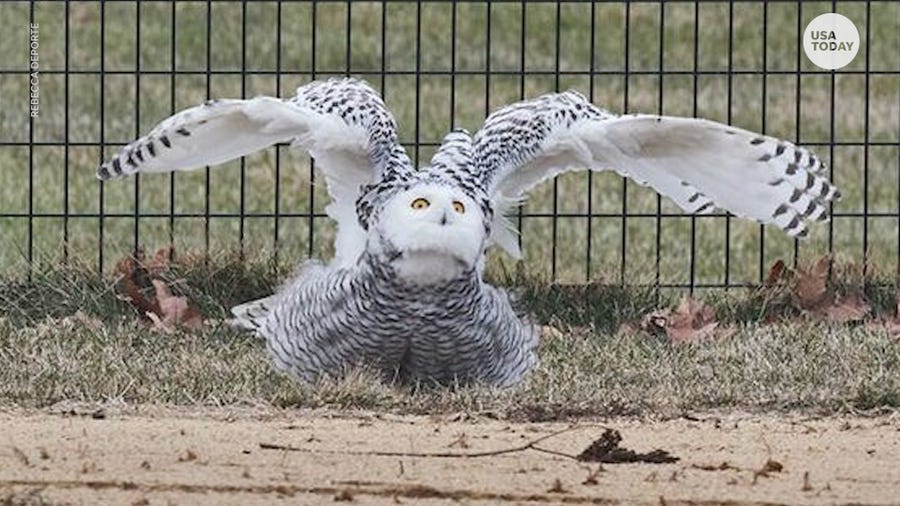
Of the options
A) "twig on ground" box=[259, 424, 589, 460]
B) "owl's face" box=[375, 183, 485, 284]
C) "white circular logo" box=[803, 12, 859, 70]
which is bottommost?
"twig on ground" box=[259, 424, 589, 460]

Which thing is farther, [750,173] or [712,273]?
[712,273]

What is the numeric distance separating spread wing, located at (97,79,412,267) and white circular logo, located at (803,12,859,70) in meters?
3.30

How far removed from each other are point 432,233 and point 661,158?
1232mm

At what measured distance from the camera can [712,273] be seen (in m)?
12.4

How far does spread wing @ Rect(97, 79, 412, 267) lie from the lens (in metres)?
8.45

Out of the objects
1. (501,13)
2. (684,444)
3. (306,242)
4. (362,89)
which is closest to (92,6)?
(501,13)

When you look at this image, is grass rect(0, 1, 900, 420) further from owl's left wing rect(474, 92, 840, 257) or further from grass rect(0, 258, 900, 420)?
owl's left wing rect(474, 92, 840, 257)

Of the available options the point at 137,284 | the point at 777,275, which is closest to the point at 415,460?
the point at 137,284

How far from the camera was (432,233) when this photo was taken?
26.0 feet

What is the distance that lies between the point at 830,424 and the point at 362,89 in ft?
6.20

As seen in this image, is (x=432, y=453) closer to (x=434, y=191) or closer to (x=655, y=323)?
(x=434, y=191)

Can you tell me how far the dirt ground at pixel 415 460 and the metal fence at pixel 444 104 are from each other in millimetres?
2495

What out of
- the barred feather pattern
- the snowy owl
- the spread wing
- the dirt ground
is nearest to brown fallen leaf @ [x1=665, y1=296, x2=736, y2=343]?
the snowy owl

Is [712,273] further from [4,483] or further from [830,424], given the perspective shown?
[4,483]
